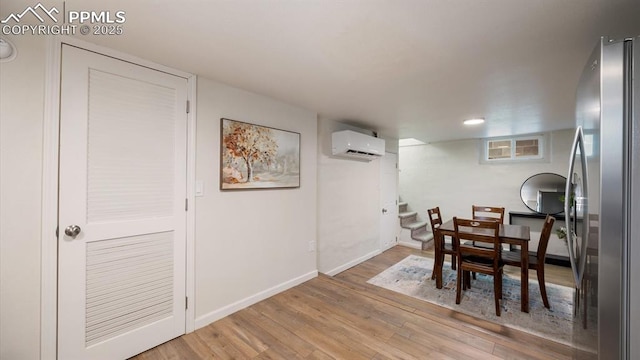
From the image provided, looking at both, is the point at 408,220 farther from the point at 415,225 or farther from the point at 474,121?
the point at 474,121

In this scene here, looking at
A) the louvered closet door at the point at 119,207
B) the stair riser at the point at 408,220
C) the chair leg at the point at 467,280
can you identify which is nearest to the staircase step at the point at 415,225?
the stair riser at the point at 408,220

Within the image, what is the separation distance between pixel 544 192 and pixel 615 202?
4476 mm

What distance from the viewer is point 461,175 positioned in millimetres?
5141

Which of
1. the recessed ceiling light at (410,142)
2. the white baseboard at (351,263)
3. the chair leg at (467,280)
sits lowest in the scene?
the white baseboard at (351,263)

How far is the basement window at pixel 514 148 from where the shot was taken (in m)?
4.39

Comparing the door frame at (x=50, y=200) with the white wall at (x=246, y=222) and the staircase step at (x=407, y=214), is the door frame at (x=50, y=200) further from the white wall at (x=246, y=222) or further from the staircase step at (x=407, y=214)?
the staircase step at (x=407, y=214)

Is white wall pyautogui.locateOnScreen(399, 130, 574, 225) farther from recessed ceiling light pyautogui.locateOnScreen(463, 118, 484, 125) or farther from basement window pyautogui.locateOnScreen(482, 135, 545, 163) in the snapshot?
recessed ceiling light pyautogui.locateOnScreen(463, 118, 484, 125)

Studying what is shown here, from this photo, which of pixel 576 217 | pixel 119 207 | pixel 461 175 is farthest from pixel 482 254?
pixel 119 207

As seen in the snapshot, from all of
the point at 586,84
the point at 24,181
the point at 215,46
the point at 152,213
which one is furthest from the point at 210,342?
the point at 586,84

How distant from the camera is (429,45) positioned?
60.7 inches

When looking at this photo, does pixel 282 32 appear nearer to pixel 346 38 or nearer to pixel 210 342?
pixel 346 38

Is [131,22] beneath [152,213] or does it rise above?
above

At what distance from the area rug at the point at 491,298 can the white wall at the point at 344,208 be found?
57 centimetres

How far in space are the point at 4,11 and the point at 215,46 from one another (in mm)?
983
